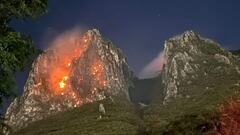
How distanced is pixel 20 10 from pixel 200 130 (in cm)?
5309

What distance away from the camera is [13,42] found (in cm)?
2570

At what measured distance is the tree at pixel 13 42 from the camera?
2533 cm

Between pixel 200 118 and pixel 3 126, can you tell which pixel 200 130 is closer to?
pixel 200 118

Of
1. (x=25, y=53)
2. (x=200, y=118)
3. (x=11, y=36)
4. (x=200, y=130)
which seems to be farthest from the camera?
(x=200, y=118)

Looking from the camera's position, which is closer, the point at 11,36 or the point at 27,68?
A: the point at 11,36

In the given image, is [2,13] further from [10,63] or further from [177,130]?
[177,130]

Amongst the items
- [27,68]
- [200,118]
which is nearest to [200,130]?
[200,118]

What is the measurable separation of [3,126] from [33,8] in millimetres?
6894

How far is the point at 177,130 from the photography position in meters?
84.4

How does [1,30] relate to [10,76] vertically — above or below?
above

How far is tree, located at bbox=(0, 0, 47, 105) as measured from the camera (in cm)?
2533

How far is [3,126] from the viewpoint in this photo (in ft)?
88.7

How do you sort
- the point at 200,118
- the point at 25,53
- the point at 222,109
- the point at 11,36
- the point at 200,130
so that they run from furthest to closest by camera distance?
the point at 200,118 < the point at 200,130 < the point at 222,109 < the point at 25,53 < the point at 11,36

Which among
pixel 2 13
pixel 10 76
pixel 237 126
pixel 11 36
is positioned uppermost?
pixel 2 13
